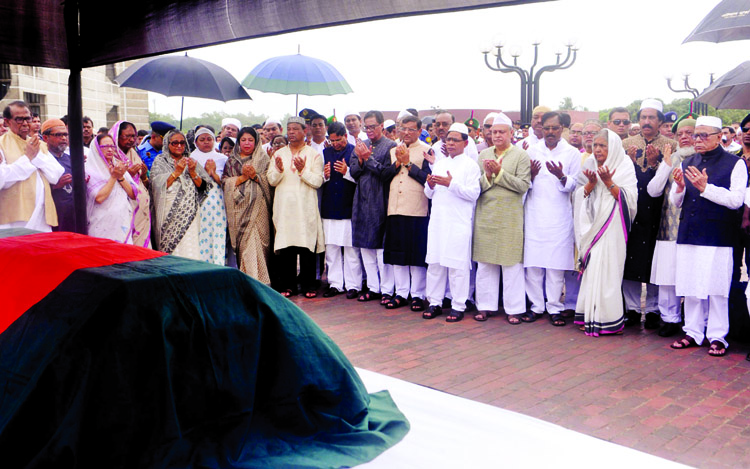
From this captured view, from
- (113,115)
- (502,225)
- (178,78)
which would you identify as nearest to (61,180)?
(178,78)

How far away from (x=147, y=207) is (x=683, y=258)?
5293 millimetres

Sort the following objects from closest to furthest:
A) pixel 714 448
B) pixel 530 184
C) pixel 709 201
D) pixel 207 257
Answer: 1. pixel 714 448
2. pixel 709 201
3. pixel 530 184
4. pixel 207 257

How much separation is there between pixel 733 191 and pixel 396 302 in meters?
3.52

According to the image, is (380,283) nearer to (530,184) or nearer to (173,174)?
(530,184)

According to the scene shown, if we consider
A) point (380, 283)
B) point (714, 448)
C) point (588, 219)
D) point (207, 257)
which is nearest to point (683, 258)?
point (588, 219)

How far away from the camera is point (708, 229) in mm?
5621

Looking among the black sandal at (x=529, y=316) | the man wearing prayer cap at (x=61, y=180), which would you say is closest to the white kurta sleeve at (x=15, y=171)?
the man wearing prayer cap at (x=61, y=180)

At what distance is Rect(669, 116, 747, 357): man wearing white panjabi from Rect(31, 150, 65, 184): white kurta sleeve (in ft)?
18.7

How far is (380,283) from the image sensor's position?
778 cm

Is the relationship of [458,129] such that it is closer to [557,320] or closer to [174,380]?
[557,320]

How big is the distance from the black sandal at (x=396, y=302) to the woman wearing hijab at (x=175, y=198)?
7.28 feet

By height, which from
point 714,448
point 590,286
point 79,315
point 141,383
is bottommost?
point 714,448

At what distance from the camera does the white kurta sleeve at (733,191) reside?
5508 mm

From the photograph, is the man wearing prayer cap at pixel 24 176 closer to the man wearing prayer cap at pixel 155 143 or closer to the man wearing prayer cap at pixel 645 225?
the man wearing prayer cap at pixel 155 143
